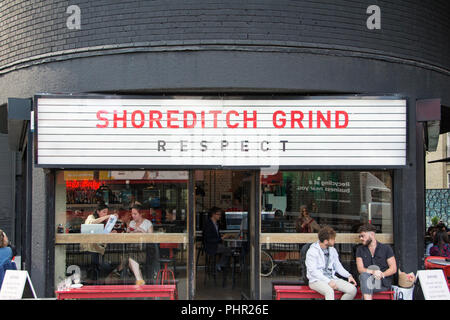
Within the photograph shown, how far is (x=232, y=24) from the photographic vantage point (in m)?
7.43

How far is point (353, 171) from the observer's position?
7988 millimetres

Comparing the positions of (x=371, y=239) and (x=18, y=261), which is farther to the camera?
(x=18, y=261)

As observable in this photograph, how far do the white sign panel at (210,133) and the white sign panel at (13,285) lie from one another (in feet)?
6.52

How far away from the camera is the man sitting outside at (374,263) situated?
7.02 meters

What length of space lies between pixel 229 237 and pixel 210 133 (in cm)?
377

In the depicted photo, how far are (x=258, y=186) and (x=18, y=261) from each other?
912 centimetres

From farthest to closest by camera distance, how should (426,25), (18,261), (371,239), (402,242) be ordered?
(18,261) < (426,25) < (402,242) < (371,239)

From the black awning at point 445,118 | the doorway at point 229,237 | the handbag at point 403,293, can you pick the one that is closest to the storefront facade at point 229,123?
the doorway at point 229,237

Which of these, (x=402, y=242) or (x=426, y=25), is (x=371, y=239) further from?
(x=426, y=25)

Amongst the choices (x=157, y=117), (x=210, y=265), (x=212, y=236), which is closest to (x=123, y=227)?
(x=157, y=117)

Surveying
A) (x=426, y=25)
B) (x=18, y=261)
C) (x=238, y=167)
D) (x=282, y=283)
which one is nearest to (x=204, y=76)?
(x=238, y=167)

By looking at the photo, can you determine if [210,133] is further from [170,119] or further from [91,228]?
[91,228]

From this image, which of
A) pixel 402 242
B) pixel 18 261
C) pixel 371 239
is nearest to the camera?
pixel 371 239

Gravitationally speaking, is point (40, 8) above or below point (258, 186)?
above
